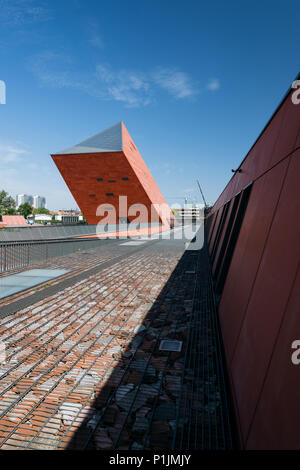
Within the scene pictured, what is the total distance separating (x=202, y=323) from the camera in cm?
504

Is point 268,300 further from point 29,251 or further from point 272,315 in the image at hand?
point 29,251

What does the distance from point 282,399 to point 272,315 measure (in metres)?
0.67

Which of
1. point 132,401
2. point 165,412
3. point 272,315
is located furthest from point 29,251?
point 272,315

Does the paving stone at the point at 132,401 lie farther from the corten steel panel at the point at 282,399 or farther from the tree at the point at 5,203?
the tree at the point at 5,203

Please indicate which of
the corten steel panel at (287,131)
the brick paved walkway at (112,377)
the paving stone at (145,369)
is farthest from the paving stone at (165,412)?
the corten steel panel at (287,131)

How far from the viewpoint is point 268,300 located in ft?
7.62

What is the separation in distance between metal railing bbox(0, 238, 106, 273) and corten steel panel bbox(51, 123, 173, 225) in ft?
63.7

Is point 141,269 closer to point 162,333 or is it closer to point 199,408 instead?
point 162,333

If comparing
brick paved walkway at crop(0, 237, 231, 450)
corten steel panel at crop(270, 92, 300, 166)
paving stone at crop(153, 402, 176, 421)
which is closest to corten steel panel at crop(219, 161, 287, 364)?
corten steel panel at crop(270, 92, 300, 166)

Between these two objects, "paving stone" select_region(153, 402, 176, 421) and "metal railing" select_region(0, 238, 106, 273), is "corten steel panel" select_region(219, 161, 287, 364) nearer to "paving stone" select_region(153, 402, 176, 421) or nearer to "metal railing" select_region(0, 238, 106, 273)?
"paving stone" select_region(153, 402, 176, 421)

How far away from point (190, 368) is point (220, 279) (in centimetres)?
329

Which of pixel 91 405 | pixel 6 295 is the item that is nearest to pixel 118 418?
pixel 91 405

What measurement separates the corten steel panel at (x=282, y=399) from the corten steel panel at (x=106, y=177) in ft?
101
